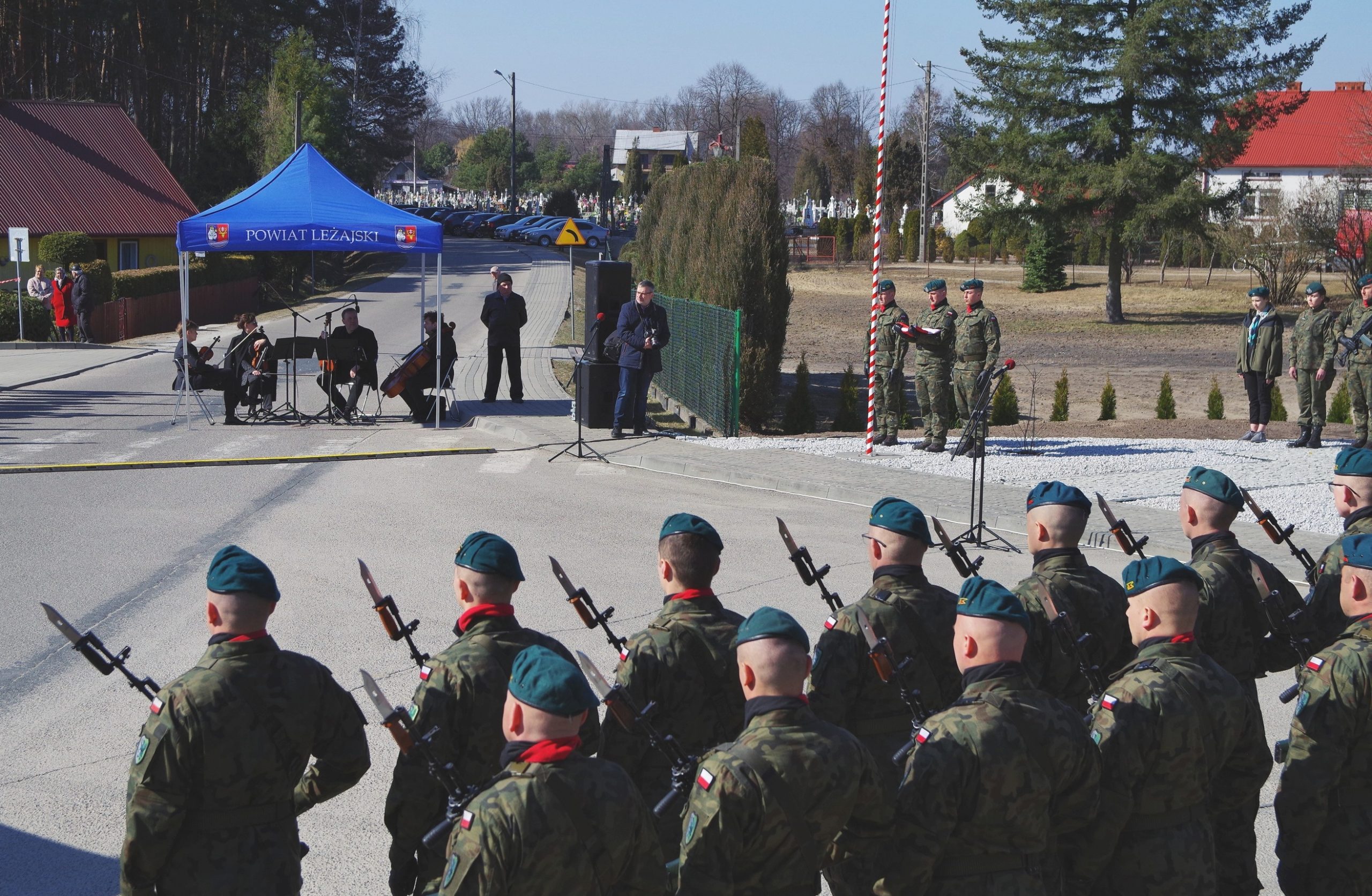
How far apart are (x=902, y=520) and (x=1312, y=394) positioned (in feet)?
44.0

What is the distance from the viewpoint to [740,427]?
1886 centimetres

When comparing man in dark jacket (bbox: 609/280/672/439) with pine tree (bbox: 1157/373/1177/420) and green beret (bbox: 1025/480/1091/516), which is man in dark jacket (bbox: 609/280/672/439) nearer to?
pine tree (bbox: 1157/373/1177/420)

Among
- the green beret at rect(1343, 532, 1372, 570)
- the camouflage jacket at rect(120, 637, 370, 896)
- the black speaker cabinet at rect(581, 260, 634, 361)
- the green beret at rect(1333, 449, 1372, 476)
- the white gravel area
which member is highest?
the black speaker cabinet at rect(581, 260, 634, 361)

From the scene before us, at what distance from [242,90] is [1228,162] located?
49.9 meters

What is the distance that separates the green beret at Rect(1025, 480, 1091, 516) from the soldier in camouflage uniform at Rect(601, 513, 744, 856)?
1729 millimetres

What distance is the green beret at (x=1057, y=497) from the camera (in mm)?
5766

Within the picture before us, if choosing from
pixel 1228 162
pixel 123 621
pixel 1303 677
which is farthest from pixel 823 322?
pixel 1303 677

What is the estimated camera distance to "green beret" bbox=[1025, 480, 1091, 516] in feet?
18.9

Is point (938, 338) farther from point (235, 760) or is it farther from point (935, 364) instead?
point (235, 760)

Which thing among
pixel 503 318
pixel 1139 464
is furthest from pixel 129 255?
pixel 1139 464

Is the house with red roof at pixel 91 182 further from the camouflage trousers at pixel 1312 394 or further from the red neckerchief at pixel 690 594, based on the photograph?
the red neckerchief at pixel 690 594

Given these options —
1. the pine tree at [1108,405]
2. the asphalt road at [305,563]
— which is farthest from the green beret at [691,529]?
the pine tree at [1108,405]

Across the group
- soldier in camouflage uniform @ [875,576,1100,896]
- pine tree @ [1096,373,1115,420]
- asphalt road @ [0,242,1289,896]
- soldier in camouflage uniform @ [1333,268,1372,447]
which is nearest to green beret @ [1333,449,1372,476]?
asphalt road @ [0,242,1289,896]

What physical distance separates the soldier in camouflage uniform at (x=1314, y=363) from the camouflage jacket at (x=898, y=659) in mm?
13142
